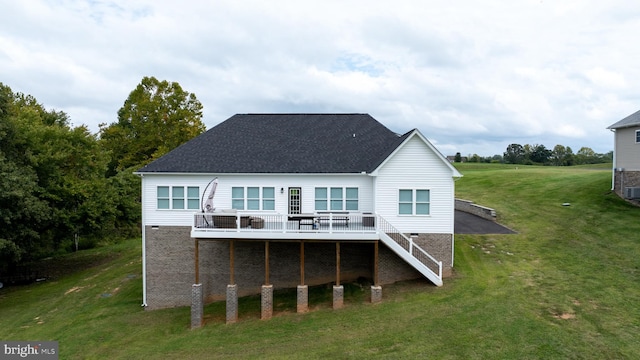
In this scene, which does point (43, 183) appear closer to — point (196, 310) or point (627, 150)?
point (196, 310)

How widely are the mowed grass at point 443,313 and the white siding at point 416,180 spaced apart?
317 cm

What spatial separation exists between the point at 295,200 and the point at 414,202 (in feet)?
19.5

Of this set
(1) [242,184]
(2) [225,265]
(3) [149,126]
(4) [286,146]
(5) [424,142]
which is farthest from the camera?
(3) [149,126]

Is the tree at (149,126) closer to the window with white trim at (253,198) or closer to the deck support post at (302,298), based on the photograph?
the window with white trim at (253,198)

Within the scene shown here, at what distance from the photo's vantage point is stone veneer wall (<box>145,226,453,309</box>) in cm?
2042

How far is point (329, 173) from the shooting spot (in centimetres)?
1969

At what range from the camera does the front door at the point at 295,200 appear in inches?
792

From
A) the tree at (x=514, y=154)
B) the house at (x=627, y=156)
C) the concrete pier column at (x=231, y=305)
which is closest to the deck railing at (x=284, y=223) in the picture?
the concrete pier column at (x=231, y=305)

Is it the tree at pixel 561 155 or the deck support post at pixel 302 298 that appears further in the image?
the tree at pixel 561 155

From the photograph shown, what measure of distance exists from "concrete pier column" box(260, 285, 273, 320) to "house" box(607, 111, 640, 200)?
2525 centimetres

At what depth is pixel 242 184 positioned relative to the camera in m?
20.2

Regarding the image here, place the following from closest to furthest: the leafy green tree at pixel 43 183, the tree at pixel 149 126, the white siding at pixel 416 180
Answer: the white siding at pixel 416 180
the leafy green tree at pixel 43 183
the tree at pixel 149 126

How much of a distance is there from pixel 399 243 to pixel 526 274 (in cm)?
596

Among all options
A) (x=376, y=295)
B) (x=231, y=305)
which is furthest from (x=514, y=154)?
(x=231, y=305)
